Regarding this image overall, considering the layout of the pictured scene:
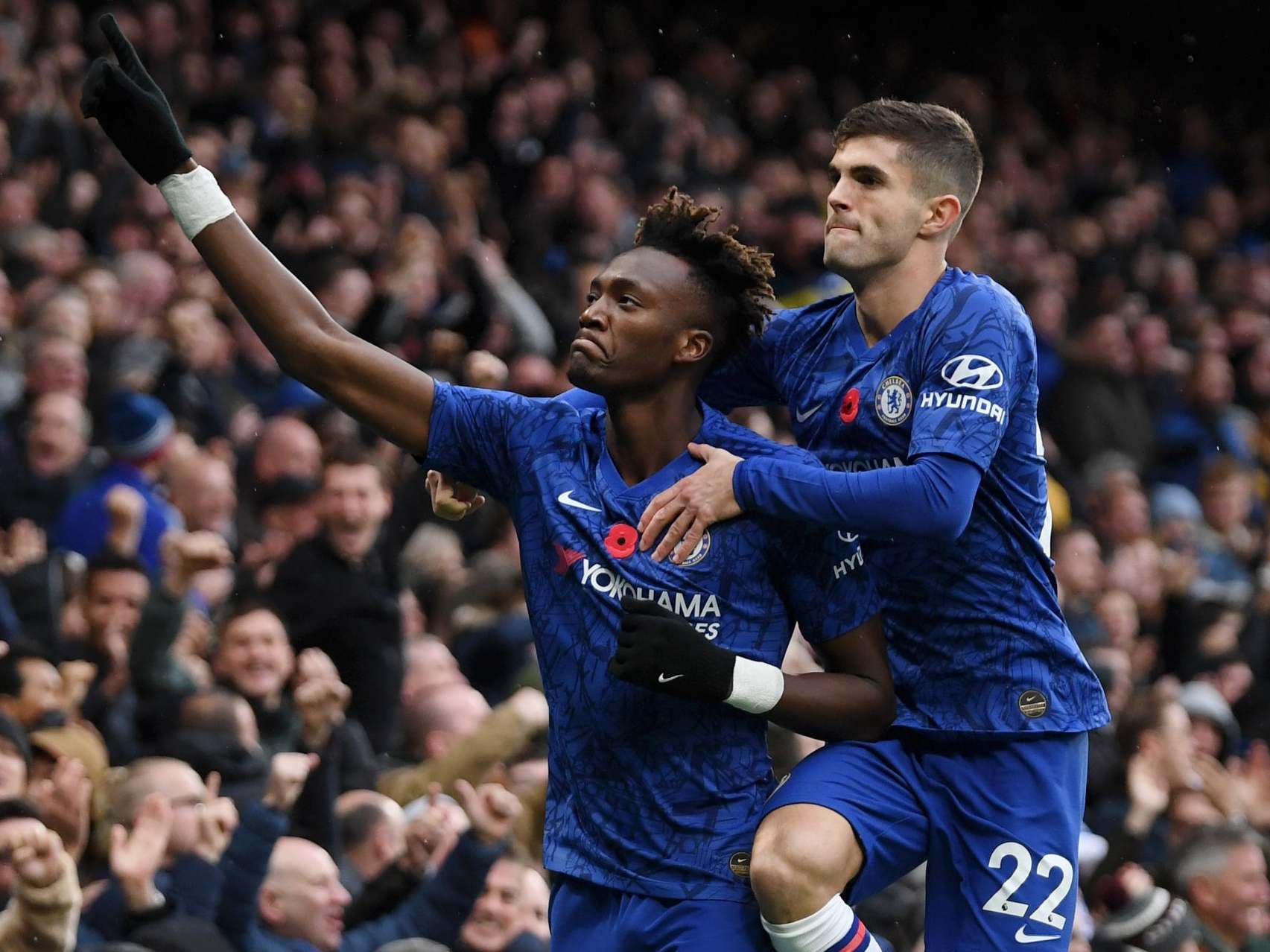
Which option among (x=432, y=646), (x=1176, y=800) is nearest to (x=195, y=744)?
(x=432, y=646)

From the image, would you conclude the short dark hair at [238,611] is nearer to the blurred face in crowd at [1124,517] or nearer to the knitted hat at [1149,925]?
the knitted hat at [1149,925]

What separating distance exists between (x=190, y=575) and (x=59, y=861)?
167cm

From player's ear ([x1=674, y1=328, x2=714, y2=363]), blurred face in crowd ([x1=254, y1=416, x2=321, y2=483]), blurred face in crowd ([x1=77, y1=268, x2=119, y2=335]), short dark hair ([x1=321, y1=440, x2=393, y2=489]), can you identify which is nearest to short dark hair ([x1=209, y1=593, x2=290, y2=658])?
short dark hair ([x1=321, y1=440, x2=393, y2=489])

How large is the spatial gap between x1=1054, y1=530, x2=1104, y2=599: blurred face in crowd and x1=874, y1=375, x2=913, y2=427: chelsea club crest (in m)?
6.19

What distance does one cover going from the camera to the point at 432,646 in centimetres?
763

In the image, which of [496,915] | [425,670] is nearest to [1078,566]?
[425,670]

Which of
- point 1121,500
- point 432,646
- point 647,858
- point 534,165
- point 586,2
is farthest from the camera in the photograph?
point 586,2

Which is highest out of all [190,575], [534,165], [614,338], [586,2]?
[586,2]

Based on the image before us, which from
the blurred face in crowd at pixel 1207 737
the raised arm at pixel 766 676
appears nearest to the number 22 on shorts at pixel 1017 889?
the raised arm at pixel 766 676

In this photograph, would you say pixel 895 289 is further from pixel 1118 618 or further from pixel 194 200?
pixel 1118 618

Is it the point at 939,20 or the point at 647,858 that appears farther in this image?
the point at 939,20

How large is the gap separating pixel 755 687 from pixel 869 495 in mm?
435

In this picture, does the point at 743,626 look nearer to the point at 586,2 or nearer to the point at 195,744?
the point at 195,744

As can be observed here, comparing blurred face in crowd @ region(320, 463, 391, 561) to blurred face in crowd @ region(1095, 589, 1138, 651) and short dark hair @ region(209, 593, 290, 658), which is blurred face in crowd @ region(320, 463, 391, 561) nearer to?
short dark hair @ region(209, 593, 290, 658)
